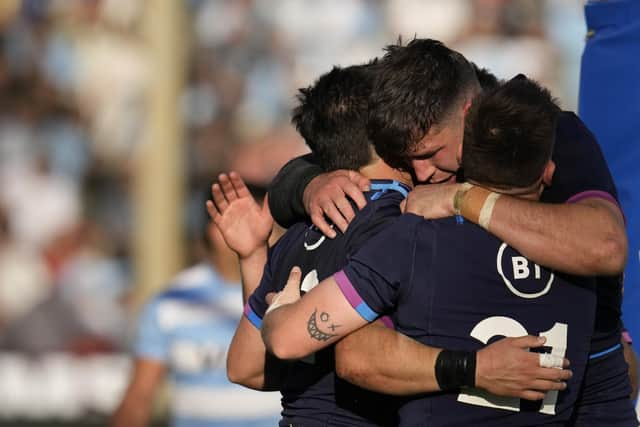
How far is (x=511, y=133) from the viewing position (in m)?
2.64

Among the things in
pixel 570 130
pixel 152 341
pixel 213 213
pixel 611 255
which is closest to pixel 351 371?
pixel 611 255

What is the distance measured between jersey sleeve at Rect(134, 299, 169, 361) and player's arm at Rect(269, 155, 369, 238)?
218cm

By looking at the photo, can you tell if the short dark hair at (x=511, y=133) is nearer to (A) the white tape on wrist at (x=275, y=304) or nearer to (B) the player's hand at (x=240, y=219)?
(A) the white tape on wrist at (x=275, y=304)

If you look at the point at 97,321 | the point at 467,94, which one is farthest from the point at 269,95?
the point at 467,94

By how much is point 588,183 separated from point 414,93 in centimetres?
46

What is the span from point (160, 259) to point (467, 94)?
17.3ft

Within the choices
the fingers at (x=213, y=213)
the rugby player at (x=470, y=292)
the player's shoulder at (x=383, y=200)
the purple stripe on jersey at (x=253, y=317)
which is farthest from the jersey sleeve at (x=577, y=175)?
the fingers at (x=213, y=213)

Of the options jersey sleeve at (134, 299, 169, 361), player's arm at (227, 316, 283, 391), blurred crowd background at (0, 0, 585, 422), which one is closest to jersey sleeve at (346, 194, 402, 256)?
player's arm at (227, 316, 283, 391)

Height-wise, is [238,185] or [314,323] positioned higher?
[238,185]

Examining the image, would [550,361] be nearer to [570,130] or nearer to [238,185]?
[570,130]

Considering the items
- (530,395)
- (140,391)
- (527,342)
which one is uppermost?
(527,342)

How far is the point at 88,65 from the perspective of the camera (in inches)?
353

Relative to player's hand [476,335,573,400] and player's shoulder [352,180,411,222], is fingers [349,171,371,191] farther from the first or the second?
player's hand [476,335,573,400]

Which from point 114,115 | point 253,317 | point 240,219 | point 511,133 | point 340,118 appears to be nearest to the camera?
point 511,133
